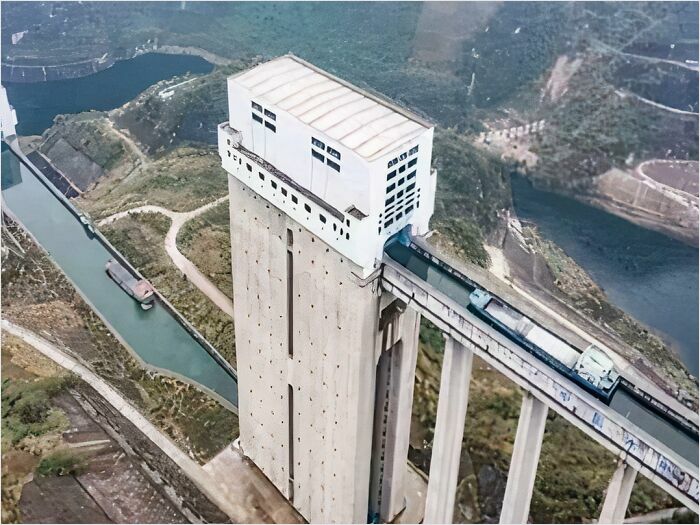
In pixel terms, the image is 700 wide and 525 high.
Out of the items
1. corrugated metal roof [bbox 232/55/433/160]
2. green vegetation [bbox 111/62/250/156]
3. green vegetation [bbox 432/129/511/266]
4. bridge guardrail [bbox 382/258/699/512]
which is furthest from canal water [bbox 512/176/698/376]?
corrugated metal roof [bbox 232/55/433/160]

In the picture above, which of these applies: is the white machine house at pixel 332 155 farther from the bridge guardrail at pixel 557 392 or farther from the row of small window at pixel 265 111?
the bridge guardrail at pixel 557 392

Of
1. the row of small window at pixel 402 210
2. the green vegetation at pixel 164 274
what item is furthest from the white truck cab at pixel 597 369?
the green vegetation at pixel 164 274

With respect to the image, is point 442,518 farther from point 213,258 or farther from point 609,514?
point 213,258

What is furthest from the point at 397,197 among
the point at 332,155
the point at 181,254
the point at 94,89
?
the point at 94,89

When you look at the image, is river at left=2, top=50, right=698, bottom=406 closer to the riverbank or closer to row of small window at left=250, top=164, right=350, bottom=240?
the riverbank

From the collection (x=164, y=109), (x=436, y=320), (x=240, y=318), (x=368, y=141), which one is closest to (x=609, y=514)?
(x=436, y=320)
